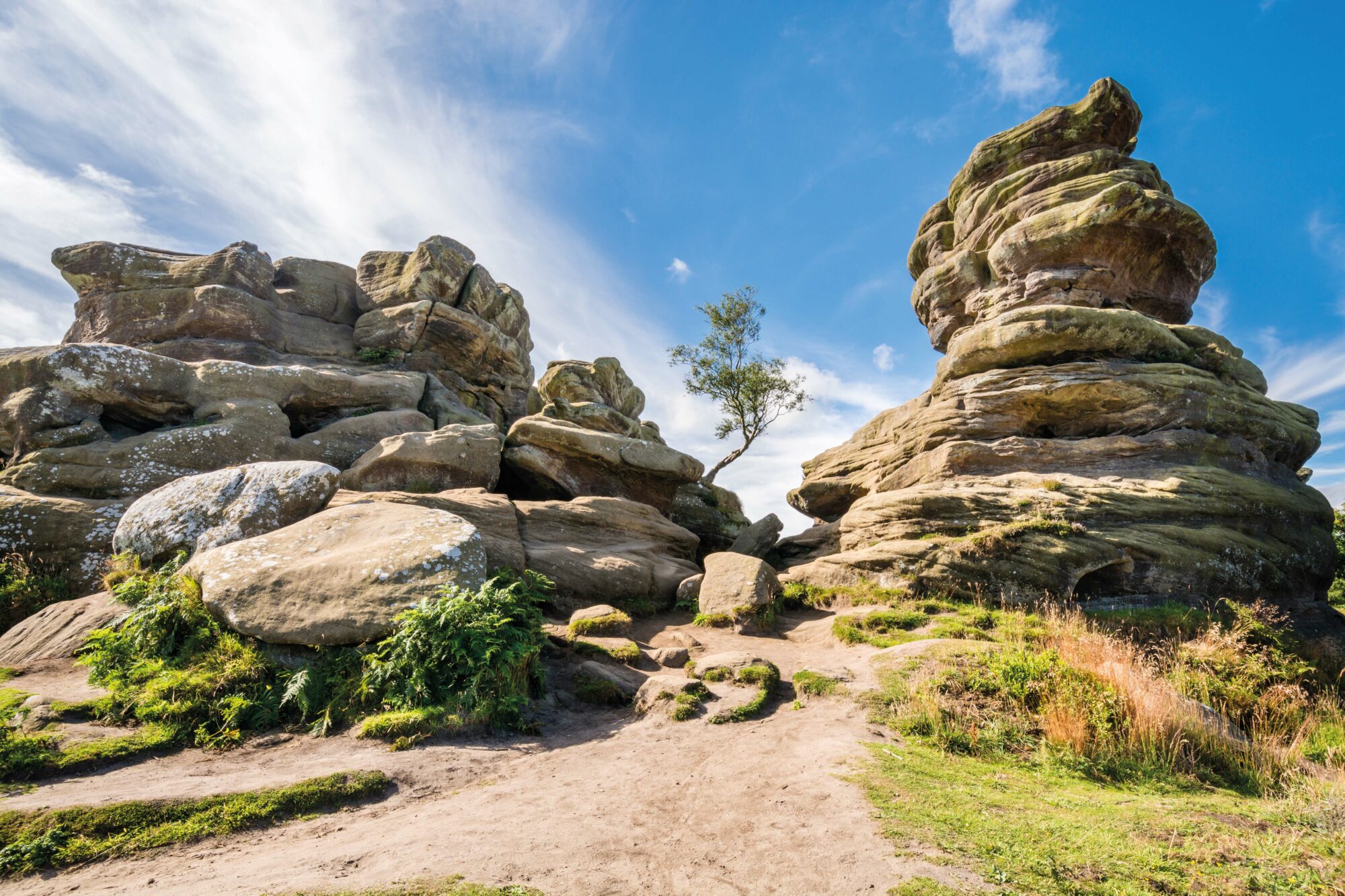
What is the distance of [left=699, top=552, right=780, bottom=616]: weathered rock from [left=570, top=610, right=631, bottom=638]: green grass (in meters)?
3.31

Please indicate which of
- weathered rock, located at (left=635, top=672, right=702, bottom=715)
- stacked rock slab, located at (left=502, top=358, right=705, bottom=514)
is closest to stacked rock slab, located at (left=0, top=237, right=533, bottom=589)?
stacked rock slab, located at (left=502, top=358, right=705, bottom=514)

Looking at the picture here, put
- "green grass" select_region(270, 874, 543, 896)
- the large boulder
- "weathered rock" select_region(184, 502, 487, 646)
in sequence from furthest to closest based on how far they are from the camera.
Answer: the large boulder, "weathered rock" select_region(184, 502, 487, 646), "green grass" select_region(270, 874, 543, 896)

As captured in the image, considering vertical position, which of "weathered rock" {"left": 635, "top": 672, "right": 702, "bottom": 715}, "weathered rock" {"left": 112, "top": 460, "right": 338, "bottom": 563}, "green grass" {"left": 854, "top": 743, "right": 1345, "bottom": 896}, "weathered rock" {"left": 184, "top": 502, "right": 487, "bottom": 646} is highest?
"weathered rock" {"left": 112, "top": 460, "right": 338, "bottom": 563}

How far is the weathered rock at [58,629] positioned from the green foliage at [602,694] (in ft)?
29.0

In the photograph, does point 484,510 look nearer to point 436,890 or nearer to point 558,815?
point 558,815

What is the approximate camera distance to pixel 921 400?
78.8 ft

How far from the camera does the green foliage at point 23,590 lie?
41.8 feet

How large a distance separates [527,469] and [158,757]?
16840 millimetres

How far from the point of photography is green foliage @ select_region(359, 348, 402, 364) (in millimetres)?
32094

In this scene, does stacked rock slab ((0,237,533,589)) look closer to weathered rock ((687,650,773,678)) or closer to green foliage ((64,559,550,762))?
green foliage ((64,559,550,762))

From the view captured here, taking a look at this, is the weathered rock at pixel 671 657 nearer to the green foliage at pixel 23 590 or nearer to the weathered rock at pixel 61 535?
the weathered rock at pixel 61 535

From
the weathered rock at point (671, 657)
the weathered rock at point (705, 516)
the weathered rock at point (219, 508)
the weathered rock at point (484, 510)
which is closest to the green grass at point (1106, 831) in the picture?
the weathered rock at point (671, 657)

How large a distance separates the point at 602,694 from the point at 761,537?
16042 mm

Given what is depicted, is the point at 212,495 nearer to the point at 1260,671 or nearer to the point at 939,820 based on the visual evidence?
the point at 939,820
